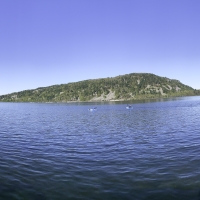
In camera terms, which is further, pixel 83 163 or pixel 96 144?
pixel 96 144

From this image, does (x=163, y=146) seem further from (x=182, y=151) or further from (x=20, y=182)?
(x=20, y=182)

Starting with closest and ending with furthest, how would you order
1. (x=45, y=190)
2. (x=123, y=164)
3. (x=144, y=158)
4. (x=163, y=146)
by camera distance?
(x=45, y=190), (x=123, y=164), (x=144, y=158), (x=163, y=146)

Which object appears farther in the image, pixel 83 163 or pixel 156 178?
pixel 83 163

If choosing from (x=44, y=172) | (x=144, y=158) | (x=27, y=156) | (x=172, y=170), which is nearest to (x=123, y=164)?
(x=144, y=158)

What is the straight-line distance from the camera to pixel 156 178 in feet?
62.0

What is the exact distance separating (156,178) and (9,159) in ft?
56.8

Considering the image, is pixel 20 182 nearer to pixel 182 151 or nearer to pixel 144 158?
pixel 144 158

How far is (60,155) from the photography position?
2788 cm

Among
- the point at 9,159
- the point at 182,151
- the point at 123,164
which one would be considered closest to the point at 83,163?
the point at 123,164

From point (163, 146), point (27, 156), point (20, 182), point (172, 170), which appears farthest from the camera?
point (163, 146)

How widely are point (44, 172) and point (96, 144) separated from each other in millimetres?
13823

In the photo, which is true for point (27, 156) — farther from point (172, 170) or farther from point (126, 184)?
point (172, 170)

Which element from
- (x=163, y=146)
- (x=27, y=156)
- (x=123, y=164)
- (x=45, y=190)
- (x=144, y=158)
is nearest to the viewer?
(x=45, y=190)

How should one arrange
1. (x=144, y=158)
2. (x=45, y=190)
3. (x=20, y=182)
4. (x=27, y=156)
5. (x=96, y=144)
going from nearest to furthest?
(x=45, y=190), (x=20, y=182), (x=144, y=158), (x=27, y=156), (x=96, y=144)
